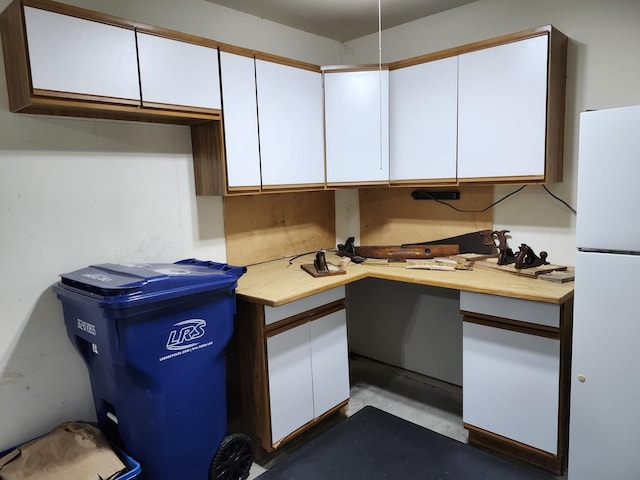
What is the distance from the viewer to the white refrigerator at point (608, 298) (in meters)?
1.64

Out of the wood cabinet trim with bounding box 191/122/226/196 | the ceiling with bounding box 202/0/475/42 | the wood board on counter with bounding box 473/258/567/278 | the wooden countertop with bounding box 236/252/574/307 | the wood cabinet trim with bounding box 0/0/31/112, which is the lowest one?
the wooden countertop with bounding box 236/252/574/307

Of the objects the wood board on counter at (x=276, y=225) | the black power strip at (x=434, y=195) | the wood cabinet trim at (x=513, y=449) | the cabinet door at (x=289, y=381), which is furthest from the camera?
the black power strip at (x=434, y=195)

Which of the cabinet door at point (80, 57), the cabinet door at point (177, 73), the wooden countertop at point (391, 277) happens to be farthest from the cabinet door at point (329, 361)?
the cabinet door at point (80, 57)

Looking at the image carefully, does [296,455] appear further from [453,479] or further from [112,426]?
[112,426]

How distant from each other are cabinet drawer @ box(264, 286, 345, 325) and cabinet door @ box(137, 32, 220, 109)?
1108mm

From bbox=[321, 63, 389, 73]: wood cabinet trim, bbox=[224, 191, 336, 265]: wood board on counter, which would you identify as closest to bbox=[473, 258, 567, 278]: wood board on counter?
bbox=[224, 191, 336, 265]: wood board on counter

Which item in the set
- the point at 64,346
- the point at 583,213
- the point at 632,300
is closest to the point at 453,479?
the point at 632,300

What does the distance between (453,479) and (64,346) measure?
78.7 inches

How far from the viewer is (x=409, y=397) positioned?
295 centimetres

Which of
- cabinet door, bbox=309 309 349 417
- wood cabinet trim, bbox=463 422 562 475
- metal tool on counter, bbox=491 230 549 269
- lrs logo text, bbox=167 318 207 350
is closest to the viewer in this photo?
lrs logo text, bbox=167 318 207 350

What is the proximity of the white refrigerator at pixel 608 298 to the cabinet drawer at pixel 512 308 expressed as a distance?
0.18 m

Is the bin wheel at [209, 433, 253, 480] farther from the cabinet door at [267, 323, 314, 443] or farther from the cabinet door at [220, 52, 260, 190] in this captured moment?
the cabinet door at [220, 52, 260, 190]

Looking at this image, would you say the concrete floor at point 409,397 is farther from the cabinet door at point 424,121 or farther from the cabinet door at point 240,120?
the cabinet door at point 240,120

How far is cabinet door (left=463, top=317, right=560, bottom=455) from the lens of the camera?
2.05 metres
